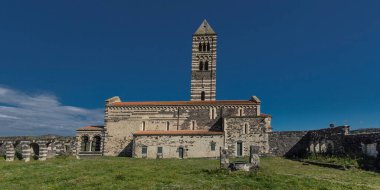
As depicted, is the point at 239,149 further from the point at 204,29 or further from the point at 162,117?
the point at 204,29

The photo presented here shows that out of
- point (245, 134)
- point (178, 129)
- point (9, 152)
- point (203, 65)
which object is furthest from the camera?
point (203, 65)

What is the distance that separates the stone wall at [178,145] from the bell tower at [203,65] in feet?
48.5

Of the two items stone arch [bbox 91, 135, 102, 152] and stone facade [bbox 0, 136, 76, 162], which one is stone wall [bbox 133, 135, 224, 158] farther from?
stone facade [bbox 0, 136, 76, 162]

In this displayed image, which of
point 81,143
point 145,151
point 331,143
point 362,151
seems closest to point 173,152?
point 145,151

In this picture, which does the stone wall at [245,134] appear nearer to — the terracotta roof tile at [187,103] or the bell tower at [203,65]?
the terracotta roof tile at [187,103]

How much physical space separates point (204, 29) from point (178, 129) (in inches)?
887

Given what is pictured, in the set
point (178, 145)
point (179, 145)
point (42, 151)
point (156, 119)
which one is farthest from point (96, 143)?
point (179, 145)

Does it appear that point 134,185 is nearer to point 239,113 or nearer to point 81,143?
point 239,113

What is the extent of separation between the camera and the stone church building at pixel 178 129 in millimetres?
33719

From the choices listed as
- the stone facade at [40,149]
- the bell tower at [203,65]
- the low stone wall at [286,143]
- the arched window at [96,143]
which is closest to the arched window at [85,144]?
the arched window at [96,143]

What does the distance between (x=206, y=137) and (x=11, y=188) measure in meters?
23.4

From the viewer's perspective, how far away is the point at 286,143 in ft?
113

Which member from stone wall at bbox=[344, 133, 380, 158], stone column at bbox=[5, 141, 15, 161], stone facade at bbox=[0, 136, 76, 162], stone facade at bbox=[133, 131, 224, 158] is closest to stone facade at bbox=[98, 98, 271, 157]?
stone facade at bbox=[133, 131, 224, 158]

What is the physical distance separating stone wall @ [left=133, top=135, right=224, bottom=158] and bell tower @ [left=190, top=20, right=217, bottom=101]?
14.8 metres
